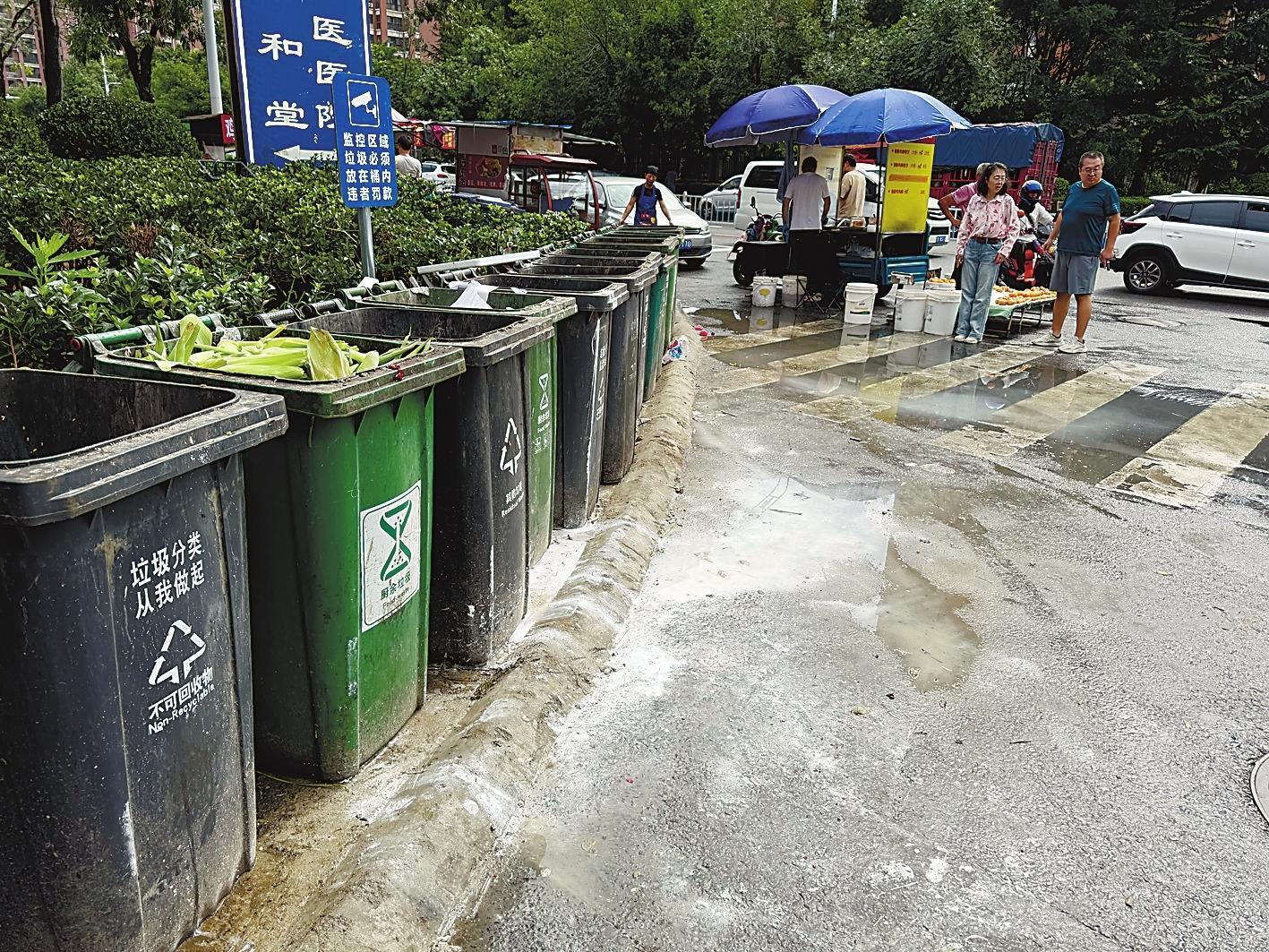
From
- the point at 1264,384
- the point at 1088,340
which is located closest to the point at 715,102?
the point at 1088,340

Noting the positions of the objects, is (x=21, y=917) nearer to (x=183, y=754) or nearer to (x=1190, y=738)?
(x=183, y=754)

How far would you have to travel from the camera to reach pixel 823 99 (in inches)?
518

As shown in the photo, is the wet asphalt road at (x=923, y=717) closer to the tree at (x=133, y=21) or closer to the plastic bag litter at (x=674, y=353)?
the plastic bag litter at (x=674, y=353)

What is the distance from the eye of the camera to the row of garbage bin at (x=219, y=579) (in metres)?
1.88

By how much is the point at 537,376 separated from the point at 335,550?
1576 mm

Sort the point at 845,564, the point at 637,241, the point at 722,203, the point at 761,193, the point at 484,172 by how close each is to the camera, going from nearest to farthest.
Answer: the point at 845,564, the point at 637,241, the point at 484,172, the point at 761,193, the point at 722,203

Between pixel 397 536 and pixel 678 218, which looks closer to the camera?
pixel 397 536

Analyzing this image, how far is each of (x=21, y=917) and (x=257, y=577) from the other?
99 cm

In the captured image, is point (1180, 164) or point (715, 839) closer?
point (715, 839)

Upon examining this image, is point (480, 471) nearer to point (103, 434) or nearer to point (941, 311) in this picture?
point (103, 434)

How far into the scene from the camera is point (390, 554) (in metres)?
2.96

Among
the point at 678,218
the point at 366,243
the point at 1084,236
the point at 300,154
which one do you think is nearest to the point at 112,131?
the point at 300,154

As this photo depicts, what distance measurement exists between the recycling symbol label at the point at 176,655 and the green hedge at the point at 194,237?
2134mm

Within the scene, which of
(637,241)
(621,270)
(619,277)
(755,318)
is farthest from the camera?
(755,318)
